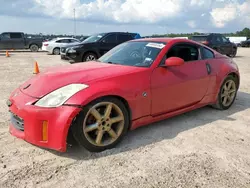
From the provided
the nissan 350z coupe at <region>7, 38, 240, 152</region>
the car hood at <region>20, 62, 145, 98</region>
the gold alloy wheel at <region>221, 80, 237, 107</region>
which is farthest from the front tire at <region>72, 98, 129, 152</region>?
the gold alloy wheel at <region>221, 80, 237, 107</region>

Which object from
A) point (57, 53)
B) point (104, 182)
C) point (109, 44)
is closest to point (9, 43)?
point (57, 53)

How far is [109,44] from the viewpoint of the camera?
11.7 metres

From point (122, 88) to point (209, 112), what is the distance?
2286 mm

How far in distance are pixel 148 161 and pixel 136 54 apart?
1748 millimetres

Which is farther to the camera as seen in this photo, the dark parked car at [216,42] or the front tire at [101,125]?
the dark parked car at [216,42]

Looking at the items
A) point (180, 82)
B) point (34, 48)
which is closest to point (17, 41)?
point (34, 48)

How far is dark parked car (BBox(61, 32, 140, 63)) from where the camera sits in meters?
11.0

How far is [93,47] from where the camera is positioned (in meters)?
11.3

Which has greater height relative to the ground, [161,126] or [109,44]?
[109,44]

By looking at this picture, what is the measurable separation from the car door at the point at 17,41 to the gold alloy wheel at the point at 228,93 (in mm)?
21471

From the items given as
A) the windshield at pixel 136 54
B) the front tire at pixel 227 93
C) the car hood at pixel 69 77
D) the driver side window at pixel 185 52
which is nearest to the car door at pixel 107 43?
the windshield at pixel 136 54

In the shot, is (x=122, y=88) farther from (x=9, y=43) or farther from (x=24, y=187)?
(x=9, y=43)

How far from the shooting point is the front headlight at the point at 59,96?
284cm

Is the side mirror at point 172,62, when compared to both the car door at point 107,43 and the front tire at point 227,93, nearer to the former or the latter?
the front tire at point 227,93
